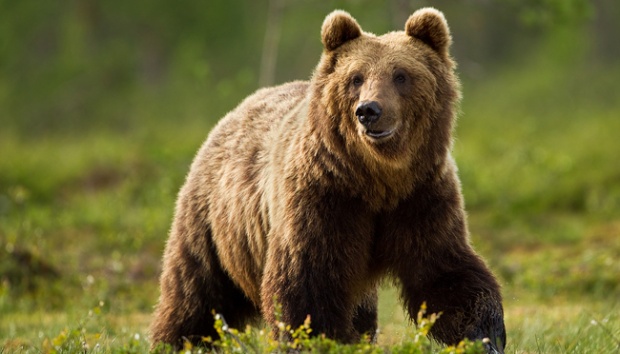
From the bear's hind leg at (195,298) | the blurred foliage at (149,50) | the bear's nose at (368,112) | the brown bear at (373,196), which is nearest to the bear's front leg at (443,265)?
the brown bear at (373,196)

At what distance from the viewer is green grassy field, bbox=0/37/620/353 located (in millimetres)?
7477

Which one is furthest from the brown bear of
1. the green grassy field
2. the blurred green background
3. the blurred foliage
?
the blurred foliage

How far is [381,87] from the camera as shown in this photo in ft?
16.4

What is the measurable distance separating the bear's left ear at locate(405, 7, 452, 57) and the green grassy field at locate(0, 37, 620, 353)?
64.7 inches

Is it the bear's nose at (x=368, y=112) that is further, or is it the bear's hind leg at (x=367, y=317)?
the bear's hind leg at (x=367, y=317)

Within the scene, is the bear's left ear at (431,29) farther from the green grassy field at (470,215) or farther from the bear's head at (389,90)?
the green grassy field at (470,215)

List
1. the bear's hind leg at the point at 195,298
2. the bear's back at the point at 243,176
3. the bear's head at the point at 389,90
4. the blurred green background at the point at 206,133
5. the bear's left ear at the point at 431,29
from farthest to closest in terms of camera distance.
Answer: the blurred green background at the point at 206,133
the bear's hind leg at the point at 195,298
the bear's back at the point at 243,176
the bear's left ear at the point at 431,29
the bear's head at the point at 389,90

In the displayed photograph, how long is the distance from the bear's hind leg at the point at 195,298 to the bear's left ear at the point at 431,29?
6.13 feet

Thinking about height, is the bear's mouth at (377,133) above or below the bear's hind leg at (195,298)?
above

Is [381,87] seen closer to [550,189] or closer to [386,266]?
[386,266]

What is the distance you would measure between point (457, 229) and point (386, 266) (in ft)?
1.44

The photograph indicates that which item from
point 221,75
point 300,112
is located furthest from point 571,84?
point 300,112

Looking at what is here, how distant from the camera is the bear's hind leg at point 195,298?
20.0 ft

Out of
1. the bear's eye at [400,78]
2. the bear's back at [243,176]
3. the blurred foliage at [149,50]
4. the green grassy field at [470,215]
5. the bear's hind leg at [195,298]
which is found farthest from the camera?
the blurred foliage at [149,50]
